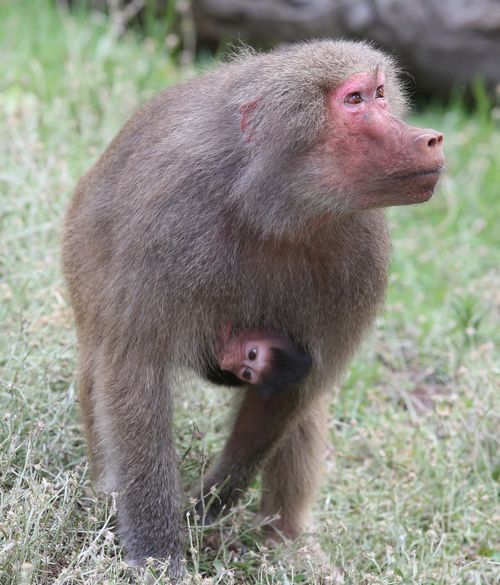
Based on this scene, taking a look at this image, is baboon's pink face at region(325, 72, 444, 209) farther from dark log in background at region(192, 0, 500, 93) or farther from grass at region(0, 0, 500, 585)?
dark log in background at region(192, 0, 500, 93)

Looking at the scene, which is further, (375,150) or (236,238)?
(236,238)

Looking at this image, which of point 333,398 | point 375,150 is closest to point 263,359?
point 375,150

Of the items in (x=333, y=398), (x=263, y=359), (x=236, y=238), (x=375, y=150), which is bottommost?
(x=333, y=398)

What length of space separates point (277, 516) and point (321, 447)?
1.40 feet

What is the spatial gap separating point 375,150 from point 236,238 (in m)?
0.52

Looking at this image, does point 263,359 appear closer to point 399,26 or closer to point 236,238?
point 236,238

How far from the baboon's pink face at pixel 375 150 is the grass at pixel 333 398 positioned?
1.22m

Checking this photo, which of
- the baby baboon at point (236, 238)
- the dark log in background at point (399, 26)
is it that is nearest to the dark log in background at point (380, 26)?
the dark log in background at point (399, 26)

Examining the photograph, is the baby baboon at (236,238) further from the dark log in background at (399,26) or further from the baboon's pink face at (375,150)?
the dark log in background at (399,26)

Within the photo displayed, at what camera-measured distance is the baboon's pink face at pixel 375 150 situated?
3.13 metres

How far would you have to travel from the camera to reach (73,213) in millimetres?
4094

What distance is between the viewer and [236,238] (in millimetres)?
3393

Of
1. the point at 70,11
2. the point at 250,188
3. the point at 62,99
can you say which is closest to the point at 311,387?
the point at 250,188

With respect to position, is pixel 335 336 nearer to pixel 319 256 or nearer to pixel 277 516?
pixel 319 256
